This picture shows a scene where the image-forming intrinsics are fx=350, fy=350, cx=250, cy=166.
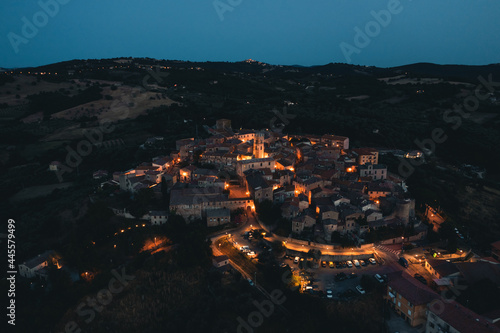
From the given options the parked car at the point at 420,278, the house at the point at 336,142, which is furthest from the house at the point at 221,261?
the house at the point at 336,142

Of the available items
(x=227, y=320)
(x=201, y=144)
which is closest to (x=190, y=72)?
(x=201, y=144)

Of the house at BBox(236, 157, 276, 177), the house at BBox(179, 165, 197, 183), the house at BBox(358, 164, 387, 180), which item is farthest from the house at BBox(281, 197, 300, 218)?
the house at BBox(358, 164, 387, 180)

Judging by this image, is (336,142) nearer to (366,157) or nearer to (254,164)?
(366,157)

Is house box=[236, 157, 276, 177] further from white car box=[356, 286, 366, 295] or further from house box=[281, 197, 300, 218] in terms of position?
white car box=[356, 286, 366, 295]

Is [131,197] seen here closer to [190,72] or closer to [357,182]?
[357,182]

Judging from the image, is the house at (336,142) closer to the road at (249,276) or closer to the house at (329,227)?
the house at (329,227)

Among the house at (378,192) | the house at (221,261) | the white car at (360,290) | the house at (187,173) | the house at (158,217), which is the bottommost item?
the white car at (360,290)
